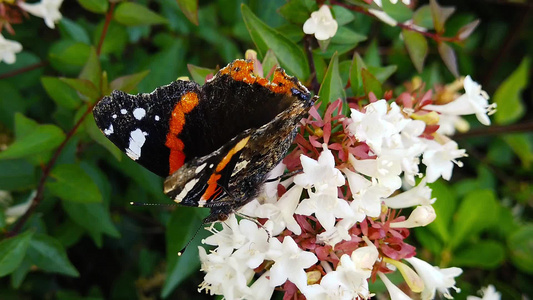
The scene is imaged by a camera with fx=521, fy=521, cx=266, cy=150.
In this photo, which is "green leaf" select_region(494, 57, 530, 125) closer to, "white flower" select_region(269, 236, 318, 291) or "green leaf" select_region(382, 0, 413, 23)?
"green leaf" select_region(382, 0, 413, 23)

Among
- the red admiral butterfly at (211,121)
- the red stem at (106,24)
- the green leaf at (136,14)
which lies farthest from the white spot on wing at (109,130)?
the red stem at (106,24)

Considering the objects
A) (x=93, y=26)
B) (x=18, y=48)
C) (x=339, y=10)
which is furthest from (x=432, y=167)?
(x=93, y=26)

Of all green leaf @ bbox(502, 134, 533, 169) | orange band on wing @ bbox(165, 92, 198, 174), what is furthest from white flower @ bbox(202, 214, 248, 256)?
green leaf @ bbox(502, 134, 533, 169)

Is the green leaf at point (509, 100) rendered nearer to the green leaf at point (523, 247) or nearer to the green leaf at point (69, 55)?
the green leaf at point (523, 247)

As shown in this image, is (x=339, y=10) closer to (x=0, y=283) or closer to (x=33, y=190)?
(x=33, y=190)

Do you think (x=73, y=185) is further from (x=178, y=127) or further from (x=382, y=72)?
(x=382, y=72)

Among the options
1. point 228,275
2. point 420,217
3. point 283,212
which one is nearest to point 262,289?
point 228,275

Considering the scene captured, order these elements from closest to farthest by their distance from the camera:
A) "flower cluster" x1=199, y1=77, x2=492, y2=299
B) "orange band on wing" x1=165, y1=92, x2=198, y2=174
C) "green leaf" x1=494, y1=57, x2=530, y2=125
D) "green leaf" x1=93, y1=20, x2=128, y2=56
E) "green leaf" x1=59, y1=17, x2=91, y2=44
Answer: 1. "flower cluster" x1=199, y1=77, x2=492, y2=299
2. "orange band on wing" x1=165, y1=92, x2=198, y2=174
3. "green leaf" x1=93, y1=20, x2=128, y2=56
4. "green leaf" x1=59, y1=17, x2=91, y2=44
5. "green leaf" x1=494, y1=57, x2=530, y2=125
